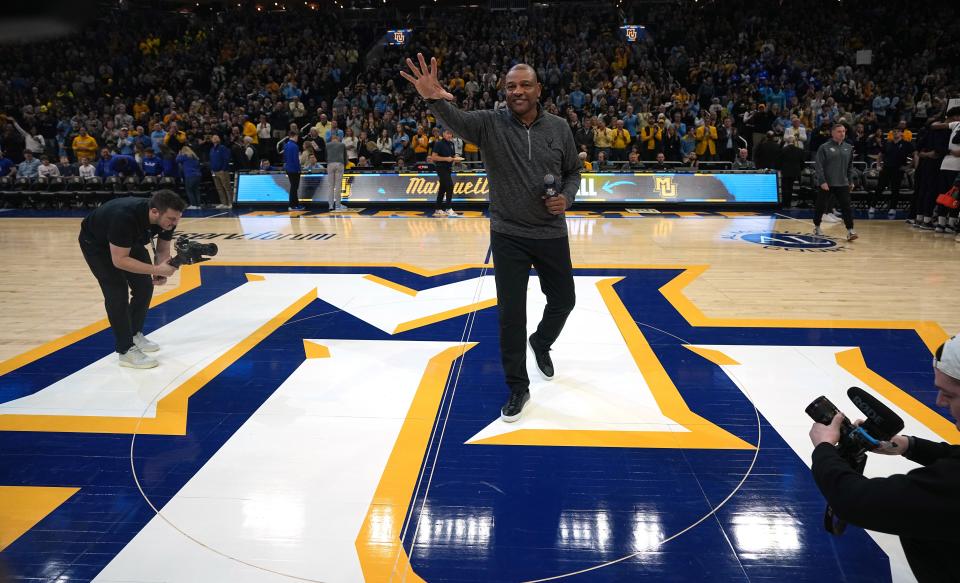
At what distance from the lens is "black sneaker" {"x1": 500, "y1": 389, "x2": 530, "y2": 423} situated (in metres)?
3.65

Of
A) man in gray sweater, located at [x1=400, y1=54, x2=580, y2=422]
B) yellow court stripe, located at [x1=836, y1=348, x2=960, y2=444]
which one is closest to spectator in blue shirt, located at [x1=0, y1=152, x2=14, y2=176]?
man in gray sweater, located at [x1=400, y1=54, x2=580, y2=422]

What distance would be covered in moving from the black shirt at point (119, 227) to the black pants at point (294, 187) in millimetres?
8825

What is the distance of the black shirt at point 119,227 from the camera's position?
164 inches

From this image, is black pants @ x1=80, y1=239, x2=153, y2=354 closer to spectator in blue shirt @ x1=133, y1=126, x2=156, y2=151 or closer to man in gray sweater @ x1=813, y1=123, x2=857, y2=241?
man in gray sweater @ x1=813, y1=123, x2=857, y2=241

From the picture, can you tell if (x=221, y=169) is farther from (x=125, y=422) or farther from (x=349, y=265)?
(x=125, y=422)

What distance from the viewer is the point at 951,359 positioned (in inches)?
63.2

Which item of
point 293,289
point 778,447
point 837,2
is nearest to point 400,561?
point 778,447

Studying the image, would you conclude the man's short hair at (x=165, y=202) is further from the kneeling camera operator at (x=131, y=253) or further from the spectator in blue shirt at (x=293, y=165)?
the spectator in blue shirt at (x=293, y=165)

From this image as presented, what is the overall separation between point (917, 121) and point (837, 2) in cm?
853

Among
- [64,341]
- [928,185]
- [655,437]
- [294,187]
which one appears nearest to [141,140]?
[294,187]

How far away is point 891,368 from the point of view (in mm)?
4484

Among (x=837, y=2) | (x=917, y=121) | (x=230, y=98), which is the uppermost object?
(x=837, y=2)

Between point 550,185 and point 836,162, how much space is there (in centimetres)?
746

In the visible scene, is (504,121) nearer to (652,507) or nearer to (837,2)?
(652,507)
